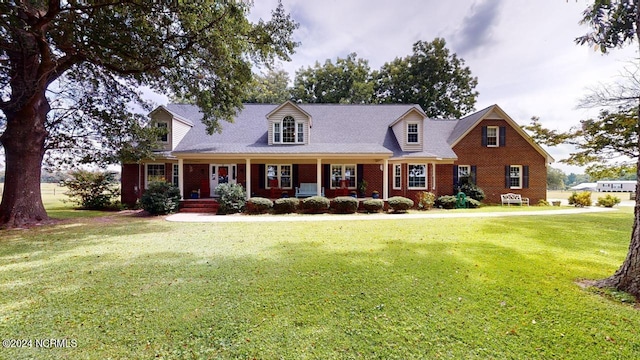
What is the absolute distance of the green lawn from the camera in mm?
2777

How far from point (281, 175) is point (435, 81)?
80.8ft

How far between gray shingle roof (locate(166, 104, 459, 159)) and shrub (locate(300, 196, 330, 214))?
284 cm

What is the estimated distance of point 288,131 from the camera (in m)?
16.3

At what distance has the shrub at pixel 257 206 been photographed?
13.4 meters

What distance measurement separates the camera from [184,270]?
498 centimetres

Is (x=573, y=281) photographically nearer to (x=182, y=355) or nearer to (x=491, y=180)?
(x=182, y=355)

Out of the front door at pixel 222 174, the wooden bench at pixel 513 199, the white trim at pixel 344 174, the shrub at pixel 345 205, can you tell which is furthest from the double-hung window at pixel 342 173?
the wooden bench at pixel 513 199

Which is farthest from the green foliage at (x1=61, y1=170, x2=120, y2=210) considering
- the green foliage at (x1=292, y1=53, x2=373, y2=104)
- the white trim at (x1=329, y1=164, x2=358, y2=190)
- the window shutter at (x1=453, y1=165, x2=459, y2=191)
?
the window shutter at (x1=453, y1=165, x2=459, y2=191)

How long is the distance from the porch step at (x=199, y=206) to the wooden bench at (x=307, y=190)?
16.2 ft

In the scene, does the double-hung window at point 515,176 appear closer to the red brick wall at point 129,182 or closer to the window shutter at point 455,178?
the window shutter at point 455,178

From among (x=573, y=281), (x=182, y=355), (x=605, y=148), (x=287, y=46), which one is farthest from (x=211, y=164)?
(x=605, y=148)

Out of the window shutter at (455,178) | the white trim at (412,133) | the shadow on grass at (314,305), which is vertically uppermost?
the white trim at (412,133)

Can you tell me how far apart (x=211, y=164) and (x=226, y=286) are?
14198 mm

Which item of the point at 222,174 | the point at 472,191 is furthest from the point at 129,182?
the point at 472,191
